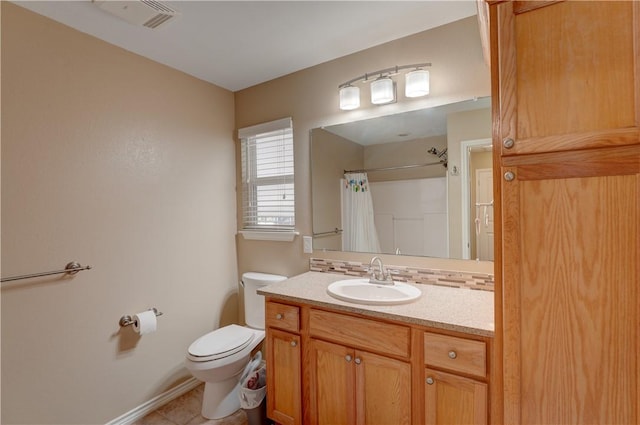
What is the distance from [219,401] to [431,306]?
1530mm

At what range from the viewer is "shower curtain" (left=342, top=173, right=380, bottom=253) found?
200 centimetres

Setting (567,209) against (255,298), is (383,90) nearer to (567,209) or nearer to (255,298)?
(567,209)

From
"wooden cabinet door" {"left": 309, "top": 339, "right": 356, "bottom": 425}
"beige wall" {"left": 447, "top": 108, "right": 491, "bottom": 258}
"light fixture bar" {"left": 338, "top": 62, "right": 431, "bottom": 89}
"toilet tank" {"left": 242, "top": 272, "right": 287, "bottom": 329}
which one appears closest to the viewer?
"wooden cabinet door" {"left": 309, "top": 339, "right": 356, "bottom": 425}

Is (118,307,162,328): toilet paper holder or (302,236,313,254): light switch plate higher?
(302,236,313,254): light switch plate

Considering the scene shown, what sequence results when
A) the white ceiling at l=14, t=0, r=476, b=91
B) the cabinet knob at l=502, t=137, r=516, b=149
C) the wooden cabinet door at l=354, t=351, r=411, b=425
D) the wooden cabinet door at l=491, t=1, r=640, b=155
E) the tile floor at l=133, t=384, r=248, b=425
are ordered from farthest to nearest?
the tile floor at l=133, t=384, r=248, b=425 < the white ceiling at l=14, t=0, r=476, b=91 < the wooden cabinet door at l=354, t=351, r=411, b=425 < the cabinet knob at l=502, t=137, r=516, b=149 < the wooden cabinet door at l=491, t=1, r=640, b=155

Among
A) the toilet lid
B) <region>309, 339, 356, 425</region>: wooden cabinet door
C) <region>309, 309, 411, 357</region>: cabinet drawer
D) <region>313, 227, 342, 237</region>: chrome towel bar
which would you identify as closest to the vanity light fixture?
<region>313, 227, 342, 237</region>: chrome towel bar

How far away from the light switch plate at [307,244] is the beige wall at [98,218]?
763 millimetres

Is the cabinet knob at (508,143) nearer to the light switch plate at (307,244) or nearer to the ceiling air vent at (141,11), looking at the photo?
the light switch plate at (307,244)

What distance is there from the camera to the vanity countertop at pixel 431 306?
1.21 meters

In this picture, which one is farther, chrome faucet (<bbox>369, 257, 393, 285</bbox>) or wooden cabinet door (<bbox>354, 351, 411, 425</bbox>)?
chrome faucet (<bbox>369, 257, 393, 285</bbox>)

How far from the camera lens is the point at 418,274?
5.94ft

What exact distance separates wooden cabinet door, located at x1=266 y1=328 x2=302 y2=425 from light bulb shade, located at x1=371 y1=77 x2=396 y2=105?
4.83ft

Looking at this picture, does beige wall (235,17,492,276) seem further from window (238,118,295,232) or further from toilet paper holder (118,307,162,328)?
toilet paper holder (118,307,162,328)

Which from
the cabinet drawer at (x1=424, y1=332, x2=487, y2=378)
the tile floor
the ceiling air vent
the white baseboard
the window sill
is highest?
the ceiling air vent
